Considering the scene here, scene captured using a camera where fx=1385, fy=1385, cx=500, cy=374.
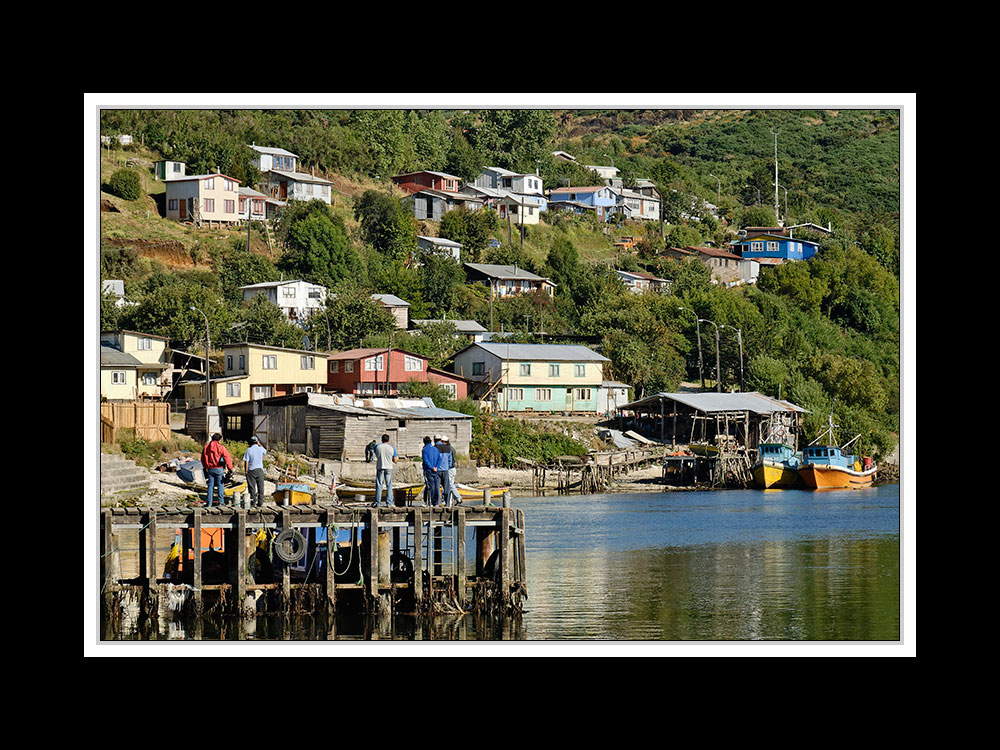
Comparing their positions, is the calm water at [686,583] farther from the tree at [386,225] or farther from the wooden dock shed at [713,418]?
the tree at [386,225]

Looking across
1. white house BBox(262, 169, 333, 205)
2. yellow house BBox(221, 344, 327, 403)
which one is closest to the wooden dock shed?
yellow house BBox(221, 344, 327, 403)

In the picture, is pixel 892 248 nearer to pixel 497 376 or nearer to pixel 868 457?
pixel 868 457

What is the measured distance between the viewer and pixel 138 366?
51219 millimetres

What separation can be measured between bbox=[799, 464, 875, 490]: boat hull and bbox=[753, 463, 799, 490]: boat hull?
1.86 ft

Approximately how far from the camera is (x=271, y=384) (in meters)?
54.1

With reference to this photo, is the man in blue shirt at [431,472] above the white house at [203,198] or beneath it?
beneath

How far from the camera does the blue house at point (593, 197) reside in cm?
9406

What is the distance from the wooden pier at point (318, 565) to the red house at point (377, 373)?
34.4 meters

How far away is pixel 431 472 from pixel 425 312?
163 ft

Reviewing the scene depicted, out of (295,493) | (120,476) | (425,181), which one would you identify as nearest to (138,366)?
(120,476)

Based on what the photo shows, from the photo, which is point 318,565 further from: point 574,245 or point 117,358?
point 574,245

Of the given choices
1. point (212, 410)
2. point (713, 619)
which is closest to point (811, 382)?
point (212, 410)

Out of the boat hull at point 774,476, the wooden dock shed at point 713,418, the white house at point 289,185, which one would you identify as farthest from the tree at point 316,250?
the boat hull at point 774,476

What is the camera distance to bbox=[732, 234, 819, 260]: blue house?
8069cm
